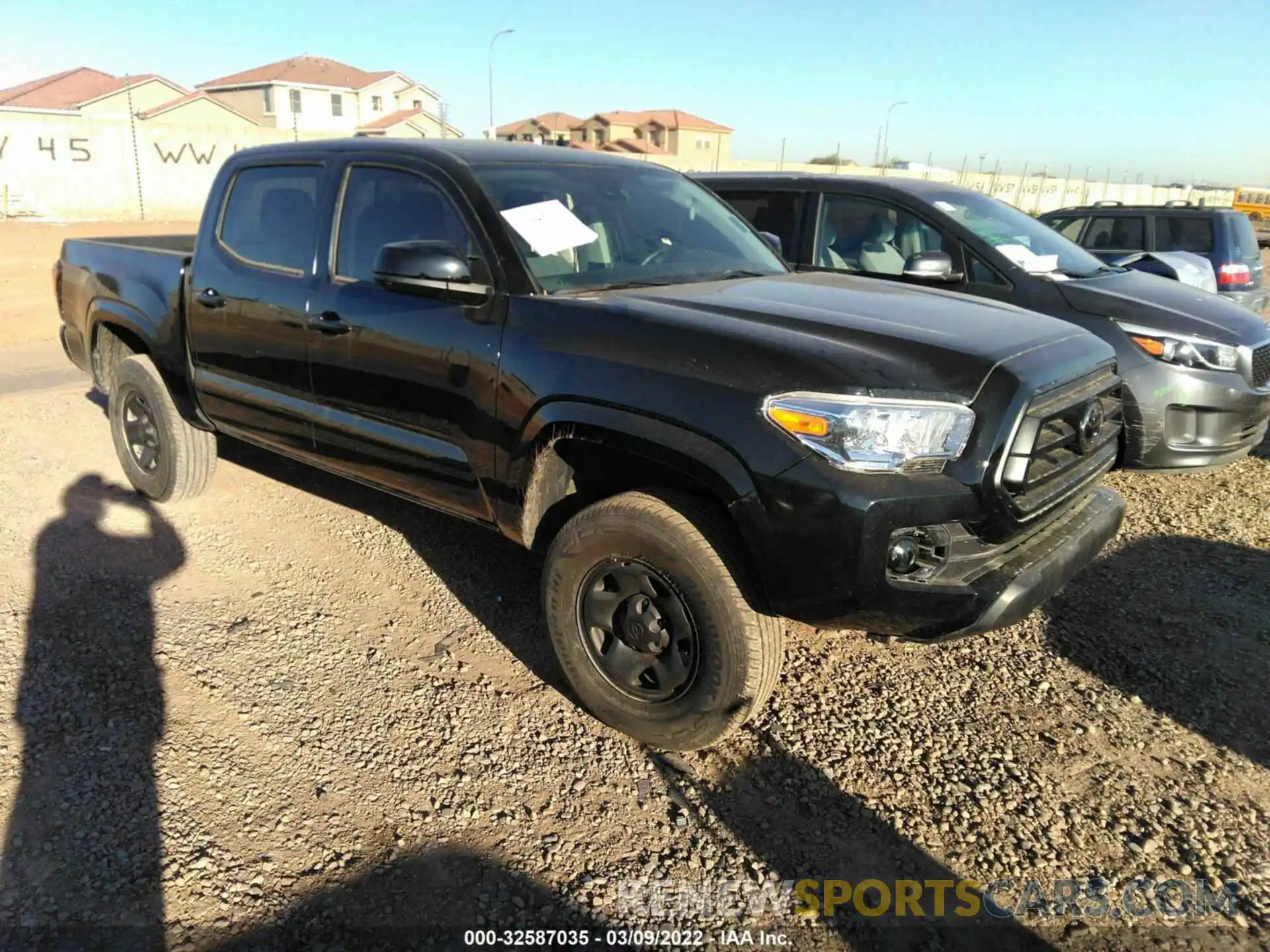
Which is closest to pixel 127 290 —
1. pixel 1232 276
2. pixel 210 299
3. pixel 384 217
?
pixel 210 299

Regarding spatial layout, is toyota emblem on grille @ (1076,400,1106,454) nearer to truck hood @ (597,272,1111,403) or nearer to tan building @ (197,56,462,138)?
truck hood @ (597,272,1111,403)

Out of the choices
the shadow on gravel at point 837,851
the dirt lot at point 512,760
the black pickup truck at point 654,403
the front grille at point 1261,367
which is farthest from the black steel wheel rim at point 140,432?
the front grille at point 1261,367

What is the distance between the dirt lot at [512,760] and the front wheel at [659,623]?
18cm

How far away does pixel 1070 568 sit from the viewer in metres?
2.64

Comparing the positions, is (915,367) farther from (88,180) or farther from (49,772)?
(88,180)

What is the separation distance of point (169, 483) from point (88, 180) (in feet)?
86.1

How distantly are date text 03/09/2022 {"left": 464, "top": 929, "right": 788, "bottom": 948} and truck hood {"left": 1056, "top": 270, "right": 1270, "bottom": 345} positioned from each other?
401 cm

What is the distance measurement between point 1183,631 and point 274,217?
436cm

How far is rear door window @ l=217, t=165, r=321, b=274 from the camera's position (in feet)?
12.3

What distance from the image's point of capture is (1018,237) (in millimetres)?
5430

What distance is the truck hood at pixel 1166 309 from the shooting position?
4.59 metres

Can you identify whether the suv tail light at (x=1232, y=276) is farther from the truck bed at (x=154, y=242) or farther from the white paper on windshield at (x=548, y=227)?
the truck bed at (x=154, y=242)

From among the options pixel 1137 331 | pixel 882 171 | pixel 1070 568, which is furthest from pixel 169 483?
pixel 882 171

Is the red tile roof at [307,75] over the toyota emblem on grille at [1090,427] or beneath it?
over
